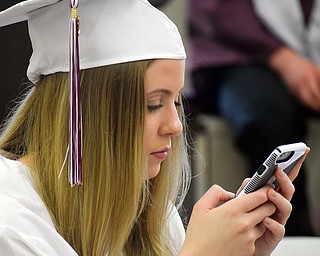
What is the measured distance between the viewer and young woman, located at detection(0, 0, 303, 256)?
146 centimetres

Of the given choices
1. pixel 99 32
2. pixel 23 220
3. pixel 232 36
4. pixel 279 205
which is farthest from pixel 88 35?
pixel 232 36

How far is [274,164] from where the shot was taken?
1476 millimetres

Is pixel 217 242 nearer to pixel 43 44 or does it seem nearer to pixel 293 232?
pixel 43 44

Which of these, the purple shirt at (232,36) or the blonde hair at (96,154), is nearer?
the blonde hair at (96,154)

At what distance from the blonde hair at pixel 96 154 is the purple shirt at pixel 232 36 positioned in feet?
5.82

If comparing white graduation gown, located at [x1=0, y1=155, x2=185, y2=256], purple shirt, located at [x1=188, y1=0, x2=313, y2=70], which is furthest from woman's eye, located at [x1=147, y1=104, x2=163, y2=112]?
purple shirt, located at [x1=188, y1=0, x2=313, y2=70]

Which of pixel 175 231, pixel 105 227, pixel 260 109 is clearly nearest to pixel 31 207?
pixel 105 227

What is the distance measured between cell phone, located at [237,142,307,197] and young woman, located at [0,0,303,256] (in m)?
0.01

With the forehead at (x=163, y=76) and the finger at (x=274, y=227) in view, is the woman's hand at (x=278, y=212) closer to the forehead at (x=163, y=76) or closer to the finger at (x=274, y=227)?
the finger at (x=274, y=227)

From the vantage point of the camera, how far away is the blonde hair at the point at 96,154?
146 cm

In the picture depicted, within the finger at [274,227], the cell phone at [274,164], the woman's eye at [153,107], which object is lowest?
the finger at [274,227]

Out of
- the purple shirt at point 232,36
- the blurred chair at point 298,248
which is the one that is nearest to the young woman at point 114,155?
the blurred chair at point 298,248

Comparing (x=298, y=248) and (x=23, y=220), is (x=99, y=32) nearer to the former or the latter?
(x=23, y=220)

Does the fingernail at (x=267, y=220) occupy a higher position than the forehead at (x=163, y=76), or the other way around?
the forehead at (x=163, y=76)
